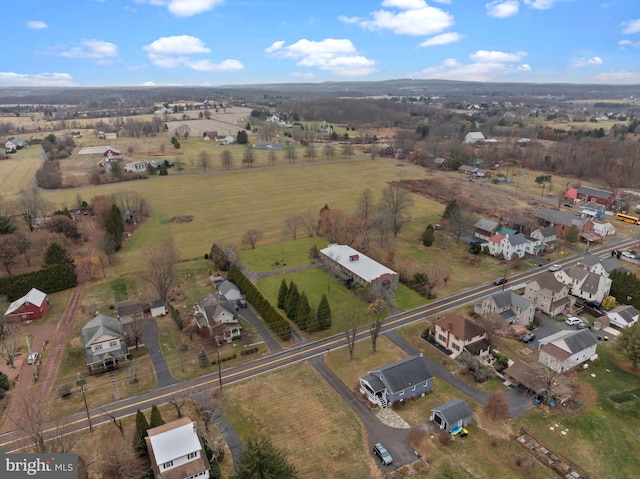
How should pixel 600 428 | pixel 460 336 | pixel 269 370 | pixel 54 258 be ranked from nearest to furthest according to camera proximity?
1. pixel 600 428
2. pixel 269 370
3. pixel 460 336
4. pixel 54 258

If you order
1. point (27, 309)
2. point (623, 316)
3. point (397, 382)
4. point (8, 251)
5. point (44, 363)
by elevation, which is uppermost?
point (8, 251)

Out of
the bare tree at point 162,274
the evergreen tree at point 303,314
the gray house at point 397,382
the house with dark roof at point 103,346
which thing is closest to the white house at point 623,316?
the gray house at point 397,382

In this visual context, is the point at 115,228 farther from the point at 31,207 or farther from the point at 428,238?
the point at 428,238

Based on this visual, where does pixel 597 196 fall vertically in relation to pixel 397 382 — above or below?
above

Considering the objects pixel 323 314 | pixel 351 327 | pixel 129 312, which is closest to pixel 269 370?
pixel 323 314

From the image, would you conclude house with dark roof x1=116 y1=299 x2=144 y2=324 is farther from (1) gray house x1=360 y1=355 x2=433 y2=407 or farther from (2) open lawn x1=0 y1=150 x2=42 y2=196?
(2) open lawn x1=0 y1=150 x2=42 y2=196

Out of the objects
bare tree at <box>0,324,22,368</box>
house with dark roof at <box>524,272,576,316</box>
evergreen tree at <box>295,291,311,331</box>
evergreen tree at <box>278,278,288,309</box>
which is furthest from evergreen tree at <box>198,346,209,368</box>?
house with dark roof at <box>524,272,576,316</box>


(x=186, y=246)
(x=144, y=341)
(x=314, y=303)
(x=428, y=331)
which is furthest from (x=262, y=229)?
(x=428, y=331)

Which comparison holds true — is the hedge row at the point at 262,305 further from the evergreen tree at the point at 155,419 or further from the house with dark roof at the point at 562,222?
the house with dark roof at the point at 562,222
